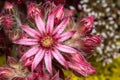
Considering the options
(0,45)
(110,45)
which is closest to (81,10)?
(110,45)

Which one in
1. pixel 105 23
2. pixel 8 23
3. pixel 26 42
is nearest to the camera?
pixel 26 42

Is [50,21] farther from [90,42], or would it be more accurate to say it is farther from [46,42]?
[90,42]

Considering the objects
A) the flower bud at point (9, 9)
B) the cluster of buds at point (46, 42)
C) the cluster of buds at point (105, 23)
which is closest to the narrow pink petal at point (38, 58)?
the cluster of buds at point (46, 42)

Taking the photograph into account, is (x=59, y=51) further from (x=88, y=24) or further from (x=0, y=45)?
(x=0, y=45)

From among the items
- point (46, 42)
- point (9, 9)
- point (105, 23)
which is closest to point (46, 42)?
point (46, 42)

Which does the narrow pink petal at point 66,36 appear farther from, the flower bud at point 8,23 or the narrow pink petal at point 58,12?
the flower bud at point 8,23

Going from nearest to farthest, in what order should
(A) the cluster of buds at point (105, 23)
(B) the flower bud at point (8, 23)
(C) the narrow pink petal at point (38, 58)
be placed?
1. (C) the narrow pink petal at point (38, 58)
2. (B) the flower bud at point (8, 23)
3. (A) the cluster of buds at point (105, 23)

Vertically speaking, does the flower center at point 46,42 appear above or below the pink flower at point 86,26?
below

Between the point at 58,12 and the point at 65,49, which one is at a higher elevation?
the point at 58,12
